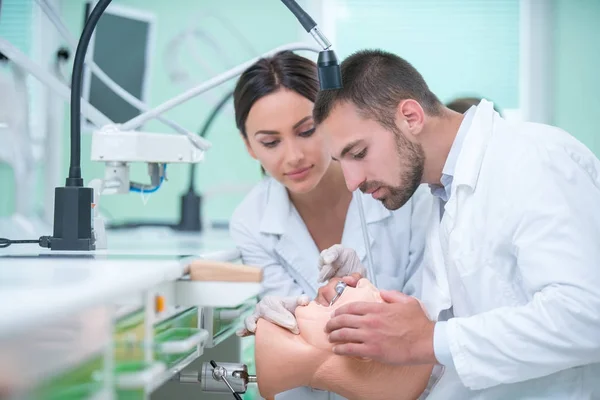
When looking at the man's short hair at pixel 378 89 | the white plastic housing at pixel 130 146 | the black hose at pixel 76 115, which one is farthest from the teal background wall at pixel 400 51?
the black hose at pixel 76 115

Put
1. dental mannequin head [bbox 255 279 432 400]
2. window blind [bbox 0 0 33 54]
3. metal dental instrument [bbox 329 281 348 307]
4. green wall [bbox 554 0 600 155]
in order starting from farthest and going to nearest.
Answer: window blind [bbox 0 0 33 54] < green wall [bbox 554 0 600 155] < metal dental instrument [bbox 329 281 348 307] < dental mannequin head [bbox 255 279 432 400]

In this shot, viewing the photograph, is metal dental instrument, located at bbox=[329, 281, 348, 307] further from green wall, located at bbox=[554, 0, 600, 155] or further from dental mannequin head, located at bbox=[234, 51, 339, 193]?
green wall, located at bbox=[554, 0, 600, 155]

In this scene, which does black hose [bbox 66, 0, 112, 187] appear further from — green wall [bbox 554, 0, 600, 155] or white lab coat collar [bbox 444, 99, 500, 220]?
green wall [bbox 554, 0, 600, 155]

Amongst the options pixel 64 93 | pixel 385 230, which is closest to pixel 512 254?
pixel 385 230

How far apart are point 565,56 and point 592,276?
3266 millimetres

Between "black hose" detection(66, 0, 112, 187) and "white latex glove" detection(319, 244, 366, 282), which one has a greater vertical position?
"black hose" detection(66, 0, 112, 187)

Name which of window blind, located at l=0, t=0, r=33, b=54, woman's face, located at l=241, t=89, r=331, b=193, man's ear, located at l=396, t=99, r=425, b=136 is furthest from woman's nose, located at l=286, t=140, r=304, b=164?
window blind, located at l=0, t=0, r=33, b=54

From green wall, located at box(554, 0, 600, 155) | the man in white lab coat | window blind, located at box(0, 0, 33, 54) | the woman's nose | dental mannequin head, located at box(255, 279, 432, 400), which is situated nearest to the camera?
the man in white lab coat

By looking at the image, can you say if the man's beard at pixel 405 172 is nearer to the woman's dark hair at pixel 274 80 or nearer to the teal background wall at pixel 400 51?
the woman's dark hair at pixel 274 80

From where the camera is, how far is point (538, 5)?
13.7 feet

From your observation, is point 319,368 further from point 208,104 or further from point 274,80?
point 208,104

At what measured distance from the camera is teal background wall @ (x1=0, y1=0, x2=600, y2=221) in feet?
13.8

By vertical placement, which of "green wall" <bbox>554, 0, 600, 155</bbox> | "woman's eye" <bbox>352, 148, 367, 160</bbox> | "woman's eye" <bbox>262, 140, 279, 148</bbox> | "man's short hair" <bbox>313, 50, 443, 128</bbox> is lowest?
"woman's eye" <bbox>352, 148, 367, 160</bbox>

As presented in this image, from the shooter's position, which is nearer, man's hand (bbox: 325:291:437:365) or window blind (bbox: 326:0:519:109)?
man's hand (bbox: 325:291:437:365)
